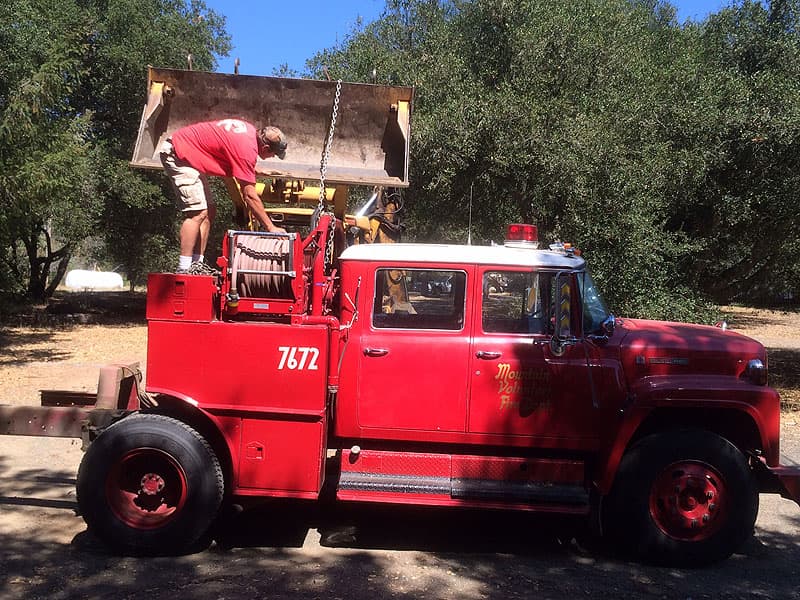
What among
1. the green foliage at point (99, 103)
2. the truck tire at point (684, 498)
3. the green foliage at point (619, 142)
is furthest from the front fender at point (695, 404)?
the green foliage at point (99, 103)

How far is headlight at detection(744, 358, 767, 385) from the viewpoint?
4.82 meters

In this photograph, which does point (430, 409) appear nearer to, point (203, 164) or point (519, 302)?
point (519, 302)

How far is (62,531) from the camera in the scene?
Answer: 516 centimetres

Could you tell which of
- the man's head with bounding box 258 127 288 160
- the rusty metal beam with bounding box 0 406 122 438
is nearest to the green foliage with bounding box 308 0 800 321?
the man's head with bounding box 258 127 288 160

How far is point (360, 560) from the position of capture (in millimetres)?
4832

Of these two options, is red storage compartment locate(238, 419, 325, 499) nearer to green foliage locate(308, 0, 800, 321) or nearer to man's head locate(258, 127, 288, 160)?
man's head locate(258, 127, 288, 160)

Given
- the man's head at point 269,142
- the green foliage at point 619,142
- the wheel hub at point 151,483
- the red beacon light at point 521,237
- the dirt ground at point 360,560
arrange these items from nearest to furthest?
1. the dirt ground at point 360,560
2. the wheel hub at point 151,483
3. the red beacon light at point 521,237
4. the man's head at point 269,142
5. the green foliage at point 619,142

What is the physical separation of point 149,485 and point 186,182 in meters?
2.35

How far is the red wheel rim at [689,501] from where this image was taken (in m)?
4.77

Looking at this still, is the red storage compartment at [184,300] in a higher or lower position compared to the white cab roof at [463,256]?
lower

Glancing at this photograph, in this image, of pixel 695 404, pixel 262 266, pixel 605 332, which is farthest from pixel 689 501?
pixel 262 266

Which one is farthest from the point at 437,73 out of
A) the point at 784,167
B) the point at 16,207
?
the point at 16,207

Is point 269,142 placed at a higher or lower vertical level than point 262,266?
higher

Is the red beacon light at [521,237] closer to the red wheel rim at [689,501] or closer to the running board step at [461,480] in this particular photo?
the running board step at [461,480]
